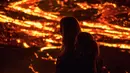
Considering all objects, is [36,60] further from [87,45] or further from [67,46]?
[87,45]

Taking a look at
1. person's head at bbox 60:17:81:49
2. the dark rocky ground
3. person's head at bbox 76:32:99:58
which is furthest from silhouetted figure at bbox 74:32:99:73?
the dark rocky ground

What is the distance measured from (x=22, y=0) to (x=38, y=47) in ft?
2.77

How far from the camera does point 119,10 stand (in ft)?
12.9

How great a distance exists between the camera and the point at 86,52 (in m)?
1.96

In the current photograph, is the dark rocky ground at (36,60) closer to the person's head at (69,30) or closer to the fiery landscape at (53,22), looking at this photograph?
the fiery landscape at (53,22)

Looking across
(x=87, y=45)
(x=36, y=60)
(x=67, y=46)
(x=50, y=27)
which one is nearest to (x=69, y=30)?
(x=67, y=46)

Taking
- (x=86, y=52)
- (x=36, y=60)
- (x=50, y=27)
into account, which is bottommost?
(x=36, y=60)

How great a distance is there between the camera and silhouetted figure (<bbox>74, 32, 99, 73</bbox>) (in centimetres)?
197

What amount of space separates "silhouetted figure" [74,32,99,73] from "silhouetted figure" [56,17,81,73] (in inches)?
3.2

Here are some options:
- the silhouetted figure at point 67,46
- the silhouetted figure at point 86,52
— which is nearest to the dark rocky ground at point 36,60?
the silhouetted figure at point 67,46

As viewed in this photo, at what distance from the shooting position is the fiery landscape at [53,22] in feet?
11.8

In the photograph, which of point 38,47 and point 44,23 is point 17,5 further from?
point 38,47

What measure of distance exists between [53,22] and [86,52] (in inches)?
73.1

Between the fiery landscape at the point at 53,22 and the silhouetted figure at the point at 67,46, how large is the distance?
1352 mm
